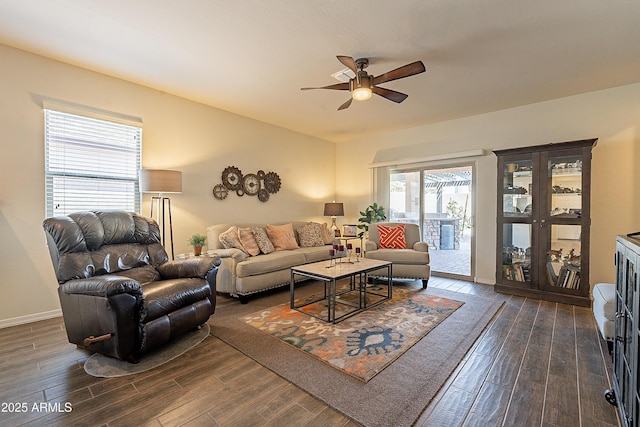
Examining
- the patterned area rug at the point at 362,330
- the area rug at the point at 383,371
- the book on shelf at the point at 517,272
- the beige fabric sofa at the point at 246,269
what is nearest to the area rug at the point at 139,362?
the area rug at the point at 383,371

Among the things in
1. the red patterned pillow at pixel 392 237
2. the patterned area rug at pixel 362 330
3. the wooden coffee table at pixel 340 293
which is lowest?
the patterned area rug at pixel 362 330

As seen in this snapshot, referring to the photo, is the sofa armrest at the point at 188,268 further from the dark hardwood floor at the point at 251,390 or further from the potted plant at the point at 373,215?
the potted plant at the point at 373,215

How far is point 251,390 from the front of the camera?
183cm

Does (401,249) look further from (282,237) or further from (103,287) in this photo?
(103,287)

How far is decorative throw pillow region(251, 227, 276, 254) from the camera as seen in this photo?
163 inches

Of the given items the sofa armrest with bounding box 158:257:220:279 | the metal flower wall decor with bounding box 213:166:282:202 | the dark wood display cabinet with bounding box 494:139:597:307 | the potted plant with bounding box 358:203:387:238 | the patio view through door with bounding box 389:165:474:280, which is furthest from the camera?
the potted plant with bounding box 358:203:387:238

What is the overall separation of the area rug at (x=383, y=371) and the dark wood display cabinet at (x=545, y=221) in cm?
117

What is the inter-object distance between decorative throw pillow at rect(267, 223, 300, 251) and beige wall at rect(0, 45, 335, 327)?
1.83 feet

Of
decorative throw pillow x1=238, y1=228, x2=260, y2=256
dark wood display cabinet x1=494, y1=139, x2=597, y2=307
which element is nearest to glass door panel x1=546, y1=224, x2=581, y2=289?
dark wood display cabinet x1=494, y1=139, x2=597, y2=307

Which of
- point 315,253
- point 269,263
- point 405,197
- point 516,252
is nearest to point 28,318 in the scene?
point 269,263

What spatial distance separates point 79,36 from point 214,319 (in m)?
2.95

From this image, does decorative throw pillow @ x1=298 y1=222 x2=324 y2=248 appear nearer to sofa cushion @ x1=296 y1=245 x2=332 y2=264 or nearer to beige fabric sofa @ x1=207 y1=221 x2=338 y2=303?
sofa cushion @ x1=296 y1=245 x2=332 y2=264

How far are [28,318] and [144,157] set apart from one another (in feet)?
6.81

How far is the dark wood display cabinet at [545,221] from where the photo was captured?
346 centimetres
